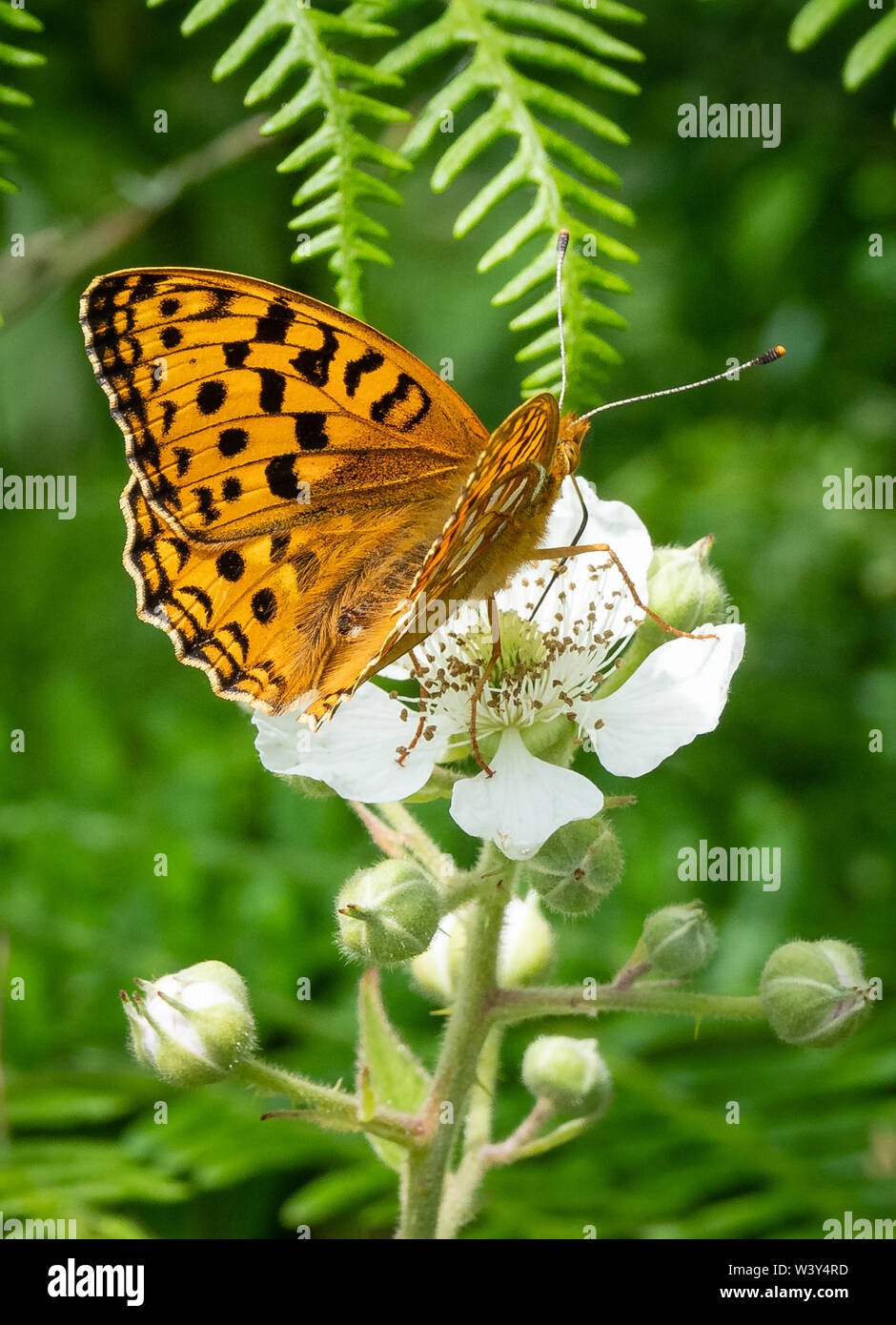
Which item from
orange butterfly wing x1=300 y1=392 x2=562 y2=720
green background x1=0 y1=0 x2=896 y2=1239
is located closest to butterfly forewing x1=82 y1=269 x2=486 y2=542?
orange butterfly wing x1=300 y1=392 x2=562 y2=720

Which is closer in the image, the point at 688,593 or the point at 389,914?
the point at 389,914

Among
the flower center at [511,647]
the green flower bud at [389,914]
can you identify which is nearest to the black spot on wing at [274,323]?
the flower center at [511,647]

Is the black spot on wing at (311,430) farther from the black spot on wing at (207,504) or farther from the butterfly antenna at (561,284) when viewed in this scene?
the butterfly antenna at (561,284)

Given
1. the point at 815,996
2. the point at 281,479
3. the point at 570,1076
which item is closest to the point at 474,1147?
the point at 570,1076

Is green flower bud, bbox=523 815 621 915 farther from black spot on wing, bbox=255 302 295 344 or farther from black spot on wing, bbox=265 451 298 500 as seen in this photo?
black spot on wing, bbox=255 302 295 344

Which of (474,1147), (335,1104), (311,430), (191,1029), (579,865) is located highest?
(311,430)

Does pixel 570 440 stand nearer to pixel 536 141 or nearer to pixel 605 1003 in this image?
pixel 536 141
